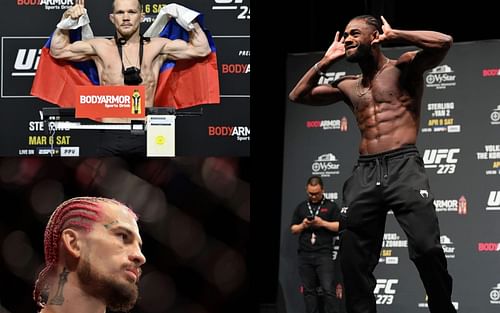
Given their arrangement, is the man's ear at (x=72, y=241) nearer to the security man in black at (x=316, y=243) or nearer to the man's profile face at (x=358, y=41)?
the man's profile face at (x=358, y=41)

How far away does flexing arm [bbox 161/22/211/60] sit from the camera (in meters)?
7.83

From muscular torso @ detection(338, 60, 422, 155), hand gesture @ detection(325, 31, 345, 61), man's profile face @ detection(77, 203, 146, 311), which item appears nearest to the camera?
man's profile face @ detection(77, 203, 146, 311)

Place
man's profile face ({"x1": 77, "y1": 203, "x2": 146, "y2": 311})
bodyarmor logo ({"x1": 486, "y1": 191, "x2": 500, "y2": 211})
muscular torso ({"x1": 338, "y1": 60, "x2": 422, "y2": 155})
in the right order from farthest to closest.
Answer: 1. bodyarmor logo ({"x1": 486, "y1": 191, "x2": 500, "y2": 211})
2. muscular torso ({"x1": 338, "y1": 60, "x2": 422, "y2": 155})
3. man's profile face ({"x1": 77, "y1": 203, "x2": 146, "y2": 311})

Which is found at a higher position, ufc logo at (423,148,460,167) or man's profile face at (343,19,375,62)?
man's profile face at (343,19,375,62)

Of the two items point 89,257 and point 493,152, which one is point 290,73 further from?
point 89,257

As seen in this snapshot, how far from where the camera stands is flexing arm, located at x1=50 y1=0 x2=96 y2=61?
7816 mm

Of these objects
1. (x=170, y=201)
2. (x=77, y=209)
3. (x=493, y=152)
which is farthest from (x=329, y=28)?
(x=77, y=209)

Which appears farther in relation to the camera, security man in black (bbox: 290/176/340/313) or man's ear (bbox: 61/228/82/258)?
security man in black (bbox: 290/176/340/313)

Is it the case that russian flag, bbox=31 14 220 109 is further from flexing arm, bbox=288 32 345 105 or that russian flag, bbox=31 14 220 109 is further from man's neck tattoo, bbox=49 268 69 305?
man's neck tattoo, bbox=49 268 69 305

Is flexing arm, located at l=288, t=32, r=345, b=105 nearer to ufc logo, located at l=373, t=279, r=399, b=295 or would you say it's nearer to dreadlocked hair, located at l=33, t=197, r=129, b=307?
dreadlocked hair, located at l=33, t=197, r=129, b=307

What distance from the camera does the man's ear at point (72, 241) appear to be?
2051 mm

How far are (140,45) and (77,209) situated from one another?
5.90 m

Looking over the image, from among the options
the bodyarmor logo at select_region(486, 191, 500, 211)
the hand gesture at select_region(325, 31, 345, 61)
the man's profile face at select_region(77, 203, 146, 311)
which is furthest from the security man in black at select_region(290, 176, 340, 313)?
the man's profile face at select_region(77, 203, 146, 311)

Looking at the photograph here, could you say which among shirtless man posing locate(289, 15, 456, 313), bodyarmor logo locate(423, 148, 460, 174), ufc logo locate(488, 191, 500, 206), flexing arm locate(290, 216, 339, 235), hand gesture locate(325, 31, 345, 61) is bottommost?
flexing arm locate(290, 216, 339, 235)
